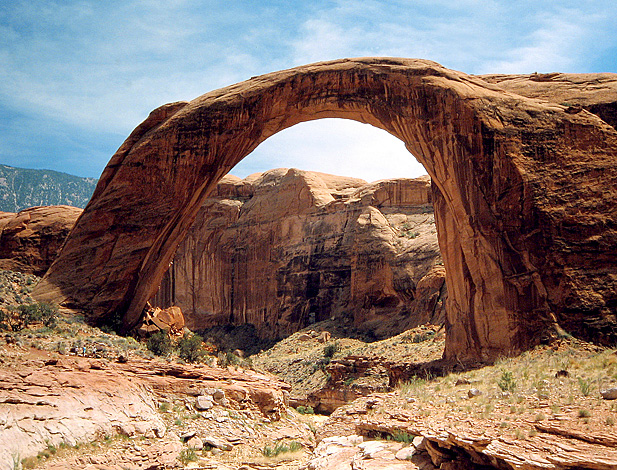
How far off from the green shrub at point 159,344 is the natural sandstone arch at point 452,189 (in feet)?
4.12

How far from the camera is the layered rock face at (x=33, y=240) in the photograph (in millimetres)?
21781

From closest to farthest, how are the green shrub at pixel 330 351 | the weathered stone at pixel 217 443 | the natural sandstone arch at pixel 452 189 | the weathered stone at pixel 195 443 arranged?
the weathered stone at pixel 195 443 → the weathered stone at pixel 217 443 → the natural sandstone arch at pixel 452 189 → the green shrub at pixel 330 351

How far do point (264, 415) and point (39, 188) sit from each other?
126m

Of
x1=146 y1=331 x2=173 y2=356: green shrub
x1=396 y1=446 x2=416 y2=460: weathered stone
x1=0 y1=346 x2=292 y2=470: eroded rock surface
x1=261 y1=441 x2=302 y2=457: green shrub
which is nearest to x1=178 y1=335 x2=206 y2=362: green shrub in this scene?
x1=146 y1=331 x2=173 y2=356: green shrub

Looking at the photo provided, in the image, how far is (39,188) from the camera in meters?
129

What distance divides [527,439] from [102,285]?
1395 centimetres

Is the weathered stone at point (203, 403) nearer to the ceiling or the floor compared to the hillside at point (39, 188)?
nearer to the floor

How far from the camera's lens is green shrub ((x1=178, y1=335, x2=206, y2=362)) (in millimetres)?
17578

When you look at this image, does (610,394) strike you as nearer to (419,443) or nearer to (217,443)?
(419,443)

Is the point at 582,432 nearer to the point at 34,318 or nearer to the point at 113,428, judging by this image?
the point at 113,428

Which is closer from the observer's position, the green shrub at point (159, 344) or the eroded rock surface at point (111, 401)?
the eroded rock surface at point (111, 401)

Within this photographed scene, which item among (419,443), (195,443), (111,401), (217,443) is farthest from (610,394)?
(111,401)

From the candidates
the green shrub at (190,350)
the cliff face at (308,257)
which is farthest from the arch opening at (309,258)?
the green shrub at (190,350)

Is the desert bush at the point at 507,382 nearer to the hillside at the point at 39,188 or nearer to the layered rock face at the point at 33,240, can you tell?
the layered rock face at the point at 33,240
